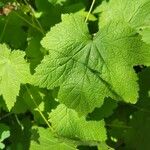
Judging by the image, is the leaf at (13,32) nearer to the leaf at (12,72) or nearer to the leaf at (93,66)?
the leaf at (12,72)

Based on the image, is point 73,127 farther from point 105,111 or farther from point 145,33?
point 145,33

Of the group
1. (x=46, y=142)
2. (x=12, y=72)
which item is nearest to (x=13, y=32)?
(x=12, y=72)

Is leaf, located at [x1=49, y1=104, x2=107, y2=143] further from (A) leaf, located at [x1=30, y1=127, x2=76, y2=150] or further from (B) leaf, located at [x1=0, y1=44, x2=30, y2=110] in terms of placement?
(B) leaf, located at [x1=0, y1=44, x2=30, y2=110]

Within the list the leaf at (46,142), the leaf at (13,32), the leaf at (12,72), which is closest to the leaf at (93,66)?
the leaf at (12,72)

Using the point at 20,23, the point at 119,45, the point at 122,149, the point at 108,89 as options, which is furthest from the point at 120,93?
the point at 20,23

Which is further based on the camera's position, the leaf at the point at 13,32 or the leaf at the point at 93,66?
the leaf at the point at 13,32
